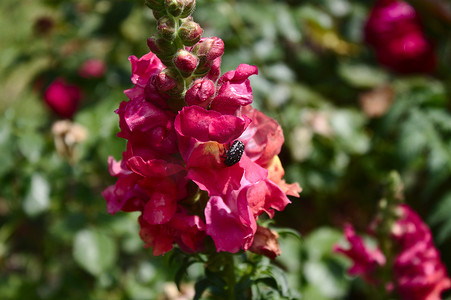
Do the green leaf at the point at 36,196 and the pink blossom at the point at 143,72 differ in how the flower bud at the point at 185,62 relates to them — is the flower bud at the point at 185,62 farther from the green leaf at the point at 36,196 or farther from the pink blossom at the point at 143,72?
the green leaf at the point at 36,196

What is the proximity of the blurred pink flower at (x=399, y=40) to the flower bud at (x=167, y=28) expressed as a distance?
1.63 metres

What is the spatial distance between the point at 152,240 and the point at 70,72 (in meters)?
1.53

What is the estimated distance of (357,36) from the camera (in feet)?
7.80

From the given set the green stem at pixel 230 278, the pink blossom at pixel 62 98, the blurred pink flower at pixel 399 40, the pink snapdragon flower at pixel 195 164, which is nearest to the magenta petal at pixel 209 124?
the pink snapdragon flower at pixel 195 164

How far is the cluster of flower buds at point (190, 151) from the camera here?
0.70m

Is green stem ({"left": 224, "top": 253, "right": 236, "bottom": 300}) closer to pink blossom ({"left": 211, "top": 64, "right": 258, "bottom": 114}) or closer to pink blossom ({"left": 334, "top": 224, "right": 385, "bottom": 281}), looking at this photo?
pink blossom ({"left": 211, "top": 64, "right": 258, "bottom": 114})

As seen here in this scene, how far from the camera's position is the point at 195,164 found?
72 centimetres

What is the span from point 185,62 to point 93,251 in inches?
39.6

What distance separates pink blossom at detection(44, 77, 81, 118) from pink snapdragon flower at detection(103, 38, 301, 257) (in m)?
1.70

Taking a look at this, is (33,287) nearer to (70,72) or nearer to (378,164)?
(70,72)

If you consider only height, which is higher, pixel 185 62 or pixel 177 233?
pixel 185 62

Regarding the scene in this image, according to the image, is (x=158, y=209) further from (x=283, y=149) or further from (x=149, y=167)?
(x=283, y=149)

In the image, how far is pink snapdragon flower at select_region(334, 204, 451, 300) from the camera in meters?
1.18

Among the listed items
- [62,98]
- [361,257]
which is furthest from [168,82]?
[62,98]
